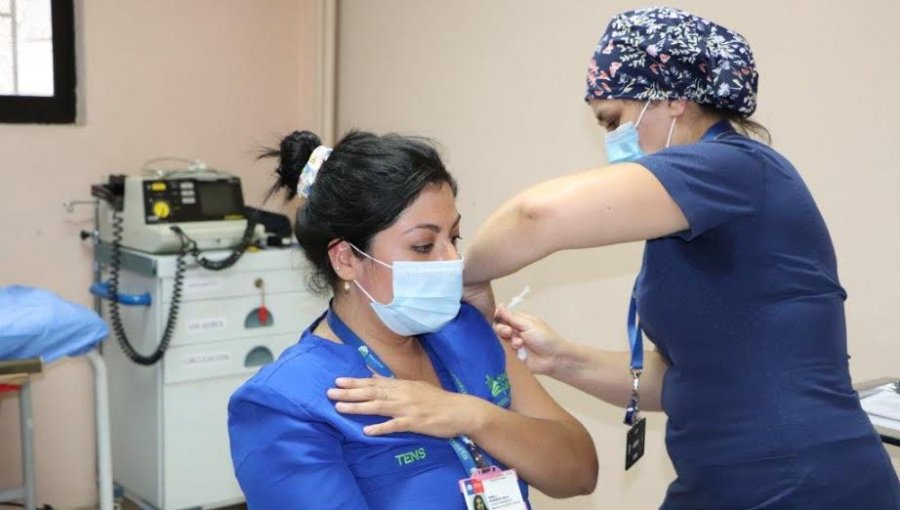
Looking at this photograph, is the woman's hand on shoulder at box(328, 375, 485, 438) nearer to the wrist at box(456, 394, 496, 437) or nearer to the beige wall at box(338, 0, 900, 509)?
the wrist at box(456, 394, 496, 437)

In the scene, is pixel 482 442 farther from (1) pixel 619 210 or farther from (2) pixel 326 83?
(2) pixel 326 83

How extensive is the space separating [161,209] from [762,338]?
2311 millimetres

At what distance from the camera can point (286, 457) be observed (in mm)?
1517

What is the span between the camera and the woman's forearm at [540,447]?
161 cm

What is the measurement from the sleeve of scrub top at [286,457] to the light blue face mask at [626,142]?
66 centimetres

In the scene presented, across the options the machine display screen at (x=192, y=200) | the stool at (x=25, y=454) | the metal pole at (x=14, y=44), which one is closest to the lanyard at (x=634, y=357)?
the machine display screen at (x=192, y=200)

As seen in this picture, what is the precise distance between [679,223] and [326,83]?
2.82 meters

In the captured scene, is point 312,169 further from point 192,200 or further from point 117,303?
point 117,303

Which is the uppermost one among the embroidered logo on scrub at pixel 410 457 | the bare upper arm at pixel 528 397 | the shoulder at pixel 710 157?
the shoulder at pixel 710 157

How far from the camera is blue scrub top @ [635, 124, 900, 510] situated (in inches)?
56.2

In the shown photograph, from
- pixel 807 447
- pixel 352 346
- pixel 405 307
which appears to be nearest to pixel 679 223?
pixel 807 447

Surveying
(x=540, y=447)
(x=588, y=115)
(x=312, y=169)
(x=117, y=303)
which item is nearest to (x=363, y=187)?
(x=312, y=169)

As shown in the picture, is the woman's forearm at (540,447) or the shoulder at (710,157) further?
the woman's forearm at (540,447)

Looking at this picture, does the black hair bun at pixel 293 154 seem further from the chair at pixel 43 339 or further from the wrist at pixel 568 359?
the chair at pixel 43 339
